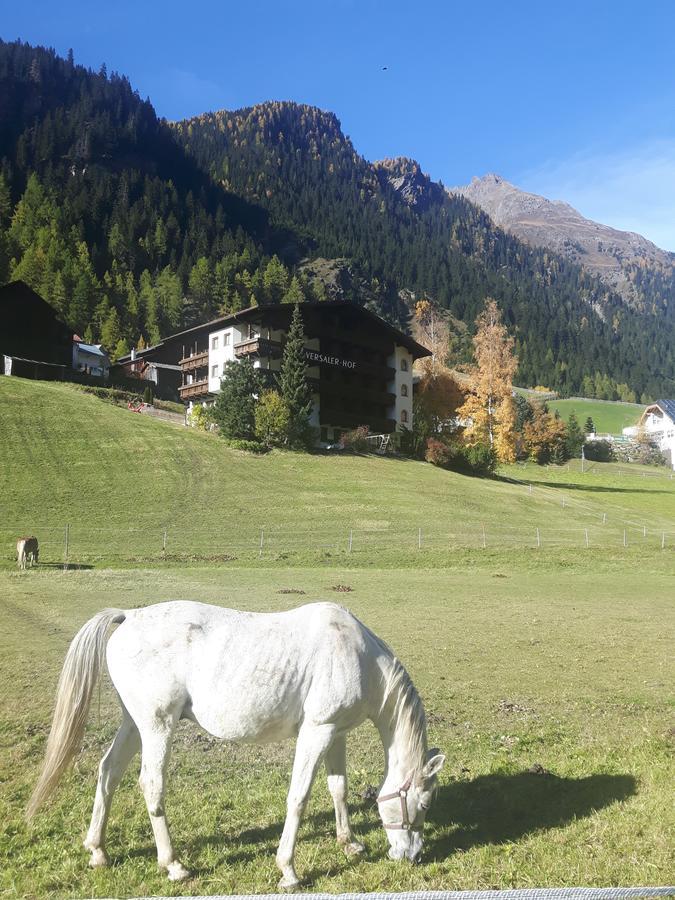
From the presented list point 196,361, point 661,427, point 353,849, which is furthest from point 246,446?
point 661,427

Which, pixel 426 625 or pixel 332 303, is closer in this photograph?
pixel 426 625

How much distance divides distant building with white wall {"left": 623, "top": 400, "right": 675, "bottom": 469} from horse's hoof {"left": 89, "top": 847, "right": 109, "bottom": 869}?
128 metres

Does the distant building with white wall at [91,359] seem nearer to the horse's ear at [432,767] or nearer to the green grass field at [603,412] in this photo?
the horse's ear at [432,767]

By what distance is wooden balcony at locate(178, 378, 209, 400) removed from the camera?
69.7 metres

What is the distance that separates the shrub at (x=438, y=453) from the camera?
60994mm

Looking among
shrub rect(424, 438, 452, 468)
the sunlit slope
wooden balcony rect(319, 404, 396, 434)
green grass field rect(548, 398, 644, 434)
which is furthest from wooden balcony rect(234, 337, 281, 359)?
green grass field rect(548, 398, 644, 434)

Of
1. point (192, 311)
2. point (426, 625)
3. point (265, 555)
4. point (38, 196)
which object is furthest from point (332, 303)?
point (38, 196)

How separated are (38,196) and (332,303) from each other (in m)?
125

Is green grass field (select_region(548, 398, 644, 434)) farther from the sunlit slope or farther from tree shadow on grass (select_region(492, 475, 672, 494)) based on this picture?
the sunlit slope

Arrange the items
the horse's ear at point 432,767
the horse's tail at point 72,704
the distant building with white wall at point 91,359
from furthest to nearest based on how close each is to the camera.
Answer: the distant building with white wall at point 91,359 → the horse's tail at point 72,704 → the horse's ear at point 432,767

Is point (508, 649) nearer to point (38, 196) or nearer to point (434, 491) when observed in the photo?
point (434, 491)

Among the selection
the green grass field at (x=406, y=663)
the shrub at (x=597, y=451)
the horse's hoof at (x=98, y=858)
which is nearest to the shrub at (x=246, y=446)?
the green grass field at (x=406, y=663)

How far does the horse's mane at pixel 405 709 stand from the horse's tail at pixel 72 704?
2.55m

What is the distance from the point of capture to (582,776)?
6887 millimetres
